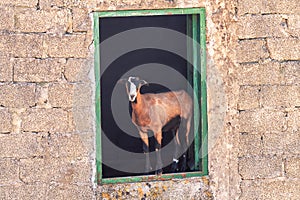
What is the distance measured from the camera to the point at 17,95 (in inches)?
181

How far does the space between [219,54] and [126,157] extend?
123cm

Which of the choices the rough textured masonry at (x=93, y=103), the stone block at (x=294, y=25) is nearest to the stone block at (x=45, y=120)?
the rough textured masonry at (x=93, y=103)

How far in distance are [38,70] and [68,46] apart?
0.25 m

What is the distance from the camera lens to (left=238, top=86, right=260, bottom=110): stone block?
489 centimetres

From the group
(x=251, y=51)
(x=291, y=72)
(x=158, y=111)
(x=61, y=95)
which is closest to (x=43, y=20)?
(x=61, y=95)

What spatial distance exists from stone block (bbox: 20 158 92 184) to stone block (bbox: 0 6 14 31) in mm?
866

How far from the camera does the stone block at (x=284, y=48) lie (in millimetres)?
4895

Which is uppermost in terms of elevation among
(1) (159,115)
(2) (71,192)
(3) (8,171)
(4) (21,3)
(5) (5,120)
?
(4) (21,3)

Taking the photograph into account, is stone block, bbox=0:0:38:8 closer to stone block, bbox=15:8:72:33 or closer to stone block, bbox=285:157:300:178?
stone block, bbox=15:8:72:33

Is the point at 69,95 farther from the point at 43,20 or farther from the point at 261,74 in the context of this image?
the point at 261,74

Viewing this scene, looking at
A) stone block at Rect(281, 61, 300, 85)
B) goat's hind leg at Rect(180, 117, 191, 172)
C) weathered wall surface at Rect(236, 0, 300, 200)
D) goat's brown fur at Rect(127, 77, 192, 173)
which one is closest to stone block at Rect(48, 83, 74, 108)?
goat's brown fur at Rect(127, 77, 192, 173)

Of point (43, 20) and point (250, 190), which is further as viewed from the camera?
point (250, 190)

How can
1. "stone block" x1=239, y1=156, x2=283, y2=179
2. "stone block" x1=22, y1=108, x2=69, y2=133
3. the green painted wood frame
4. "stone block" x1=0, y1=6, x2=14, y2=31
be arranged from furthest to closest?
"stone block" x1=239, y1=156, x2=283, y2=179 → the green painted wood frame → "stone block" x1=22, y1=108, x2=69, y2=133 → "stone block" x1=0, y1=6, x2=14, y2=31

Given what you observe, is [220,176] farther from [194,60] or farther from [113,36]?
[113,36]
